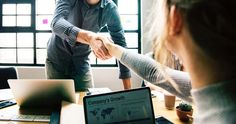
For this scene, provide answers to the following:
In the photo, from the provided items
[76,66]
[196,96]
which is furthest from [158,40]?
[76,66]

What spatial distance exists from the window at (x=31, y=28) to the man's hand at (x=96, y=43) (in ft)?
8.46

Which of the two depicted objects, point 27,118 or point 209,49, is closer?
A: point 209,49

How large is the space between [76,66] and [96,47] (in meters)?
0.71

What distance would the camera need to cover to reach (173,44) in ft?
1.93

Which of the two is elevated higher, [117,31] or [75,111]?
[117,31]

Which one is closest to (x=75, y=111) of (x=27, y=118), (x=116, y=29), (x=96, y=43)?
(x=27, y=118)

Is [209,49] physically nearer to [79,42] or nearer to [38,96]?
[38,96]

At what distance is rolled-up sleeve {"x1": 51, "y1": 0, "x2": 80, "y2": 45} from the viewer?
1.90m

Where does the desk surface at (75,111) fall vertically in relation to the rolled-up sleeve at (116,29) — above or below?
below

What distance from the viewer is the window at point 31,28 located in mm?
4457

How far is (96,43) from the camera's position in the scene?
171 cm

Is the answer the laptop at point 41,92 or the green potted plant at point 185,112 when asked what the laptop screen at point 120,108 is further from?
the laptop at point 41,92

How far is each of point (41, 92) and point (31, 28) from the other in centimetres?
321

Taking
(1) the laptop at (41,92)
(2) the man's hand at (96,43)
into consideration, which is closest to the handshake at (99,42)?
(2) the man's hand at (96,43)
